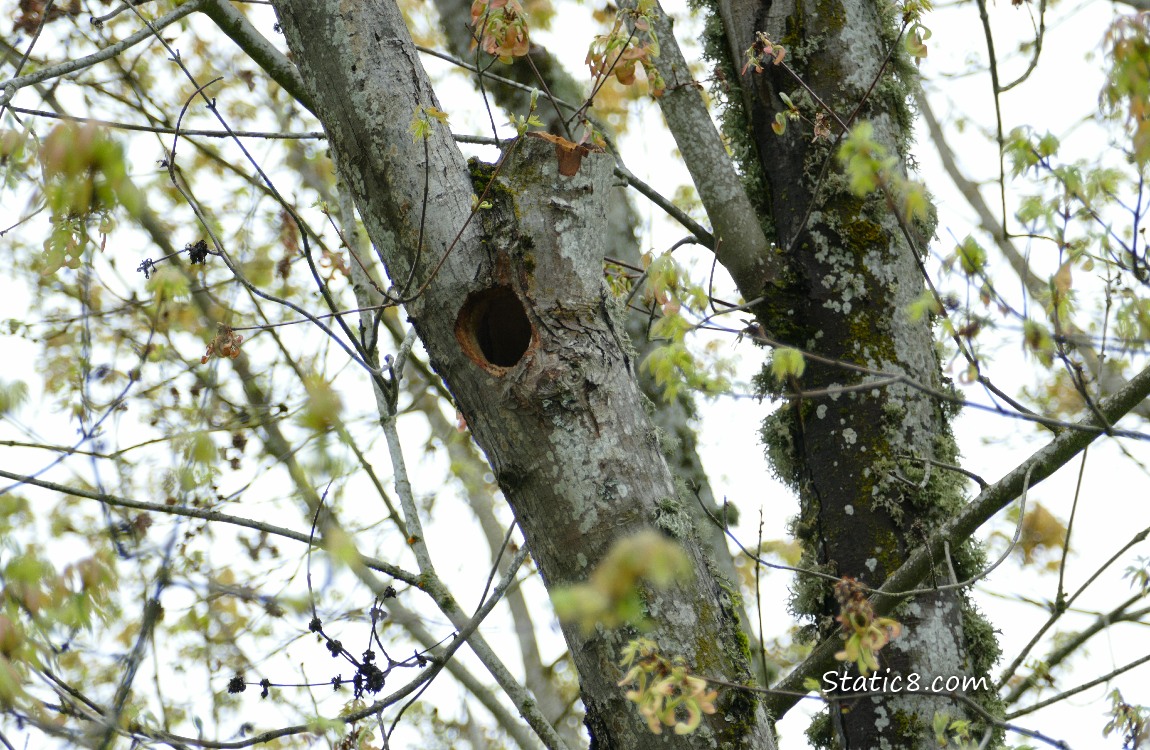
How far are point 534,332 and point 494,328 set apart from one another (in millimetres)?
267

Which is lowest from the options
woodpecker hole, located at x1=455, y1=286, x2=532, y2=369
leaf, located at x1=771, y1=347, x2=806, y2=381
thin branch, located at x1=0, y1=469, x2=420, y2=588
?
thin branch, located at x1=0, y1=469, x2=420, y2=588

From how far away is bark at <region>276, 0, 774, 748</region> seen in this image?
191cm

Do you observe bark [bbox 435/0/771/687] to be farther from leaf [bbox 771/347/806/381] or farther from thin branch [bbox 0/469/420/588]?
thin branch [bbox 0/469/420/588]

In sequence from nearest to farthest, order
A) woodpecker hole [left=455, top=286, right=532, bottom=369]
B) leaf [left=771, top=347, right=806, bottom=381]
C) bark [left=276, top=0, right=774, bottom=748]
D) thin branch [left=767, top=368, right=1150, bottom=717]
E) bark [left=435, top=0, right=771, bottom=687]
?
bark [left=276, top=0, right=774, bottom=748], woodpecker hole [left=455, top=286, right=532, bottom=369], thin branch [left=767, top=368, right=1150, bottom=717], leaf [left=771, top=347, right=806, bottom=381], bark [left=435, top=0, right=771, bottom=687]

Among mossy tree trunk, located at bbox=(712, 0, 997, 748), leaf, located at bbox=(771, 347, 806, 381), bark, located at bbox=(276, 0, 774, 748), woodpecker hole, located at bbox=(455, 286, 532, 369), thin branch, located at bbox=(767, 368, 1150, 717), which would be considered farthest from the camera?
mossy tree trunk, located at bbox=(712, 0, 997, 748)

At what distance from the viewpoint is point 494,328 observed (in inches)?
90.0

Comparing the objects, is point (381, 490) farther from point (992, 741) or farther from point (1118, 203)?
point (1118, 203)

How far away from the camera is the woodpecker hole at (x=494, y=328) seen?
6.82 feet

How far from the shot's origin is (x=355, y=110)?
2.14 meters

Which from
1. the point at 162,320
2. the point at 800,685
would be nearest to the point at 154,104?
the point at 162,320

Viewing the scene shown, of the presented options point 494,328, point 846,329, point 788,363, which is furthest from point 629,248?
point 494,328

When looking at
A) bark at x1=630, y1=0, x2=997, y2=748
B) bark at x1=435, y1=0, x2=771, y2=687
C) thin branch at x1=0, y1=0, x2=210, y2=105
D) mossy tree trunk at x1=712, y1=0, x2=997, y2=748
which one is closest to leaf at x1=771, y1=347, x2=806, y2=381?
bark at x1=630, y1=0, x2=997, y2=748

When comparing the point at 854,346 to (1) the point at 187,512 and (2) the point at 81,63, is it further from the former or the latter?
(2) the point at 81,63

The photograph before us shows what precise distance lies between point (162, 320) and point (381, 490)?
5.43 ft
